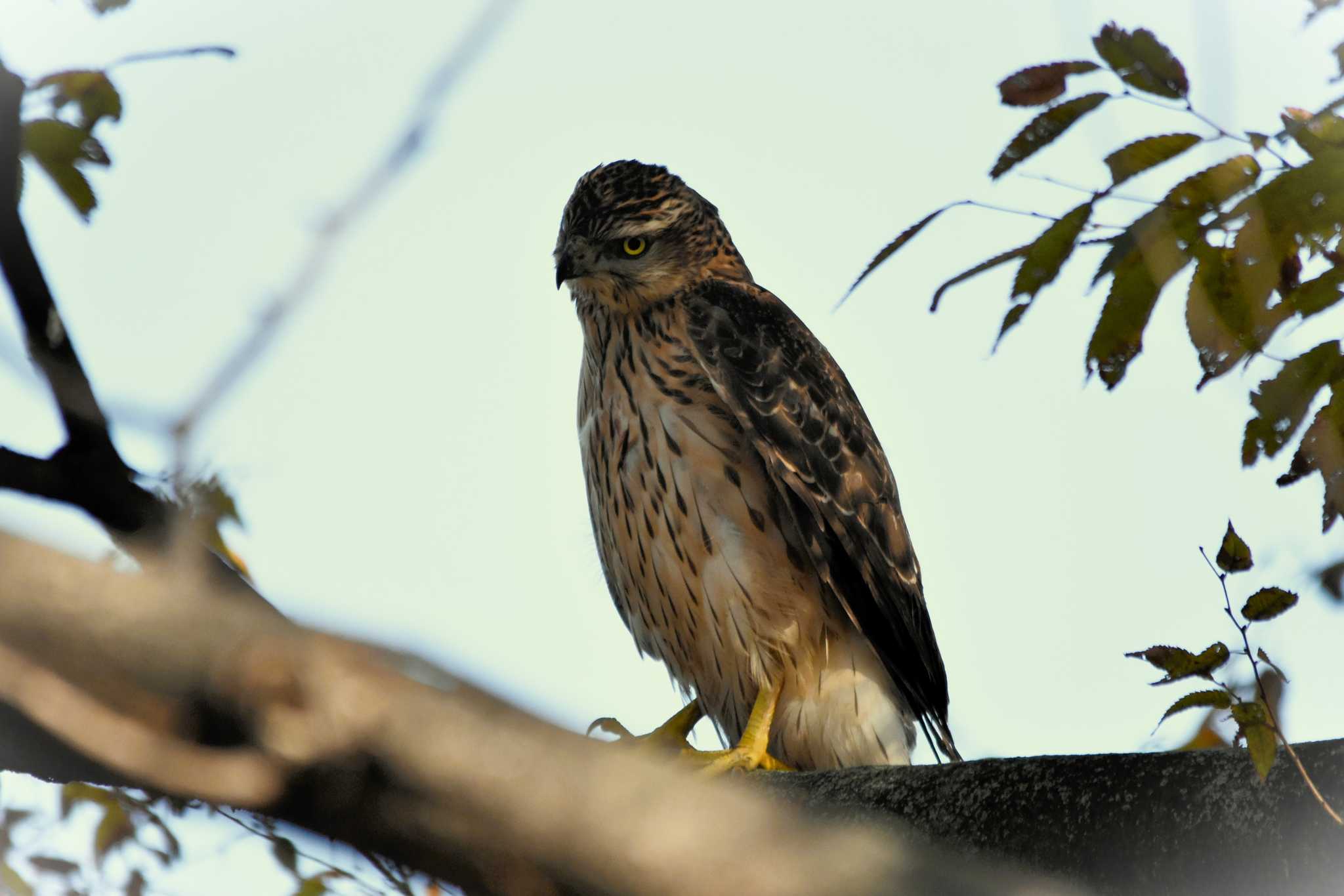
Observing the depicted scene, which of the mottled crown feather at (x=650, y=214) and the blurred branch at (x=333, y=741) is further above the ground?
the mottled crown feather at (x=650, y=214)

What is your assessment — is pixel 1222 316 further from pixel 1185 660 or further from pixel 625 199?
pixel 625 199

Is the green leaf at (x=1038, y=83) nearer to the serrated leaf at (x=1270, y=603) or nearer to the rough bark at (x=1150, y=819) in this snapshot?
the serrated leaf at (x=1270, y=603)

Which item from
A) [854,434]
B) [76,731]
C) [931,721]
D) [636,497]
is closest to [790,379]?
[854,434]

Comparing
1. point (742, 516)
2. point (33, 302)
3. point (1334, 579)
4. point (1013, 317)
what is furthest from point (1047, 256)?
point (742, 516)

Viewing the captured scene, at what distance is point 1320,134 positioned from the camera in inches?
93.0

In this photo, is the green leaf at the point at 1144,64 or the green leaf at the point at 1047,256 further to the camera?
the green leaf at the point at 1144,64

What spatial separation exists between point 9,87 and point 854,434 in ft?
11.4

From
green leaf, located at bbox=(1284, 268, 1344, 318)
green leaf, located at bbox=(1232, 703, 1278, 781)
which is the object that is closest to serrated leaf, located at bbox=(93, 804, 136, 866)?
green leaf, located at bbox=(1232, 703, 1278, 781)

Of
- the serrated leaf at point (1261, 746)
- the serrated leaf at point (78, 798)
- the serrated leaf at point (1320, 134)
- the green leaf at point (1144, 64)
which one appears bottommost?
the serrated leaf at point (78, 798)

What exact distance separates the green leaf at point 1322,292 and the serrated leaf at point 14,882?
3319 mm

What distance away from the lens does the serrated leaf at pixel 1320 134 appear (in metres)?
2.35

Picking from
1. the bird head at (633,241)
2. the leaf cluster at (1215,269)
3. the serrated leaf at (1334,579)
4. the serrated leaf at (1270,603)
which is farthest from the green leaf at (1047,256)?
the bird head at (633,241)

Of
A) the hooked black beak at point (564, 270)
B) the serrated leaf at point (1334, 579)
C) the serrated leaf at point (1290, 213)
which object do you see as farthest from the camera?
the hooked black beak at point (564, 270)

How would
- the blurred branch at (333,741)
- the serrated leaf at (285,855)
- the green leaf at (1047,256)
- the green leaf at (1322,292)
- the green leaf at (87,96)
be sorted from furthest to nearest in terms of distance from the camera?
the serrated leaf at (285,855), the green leaf at (87,96), the green leaf at (1047,256), the green leaf at (1322,292), the blurred branch at (333,741)
